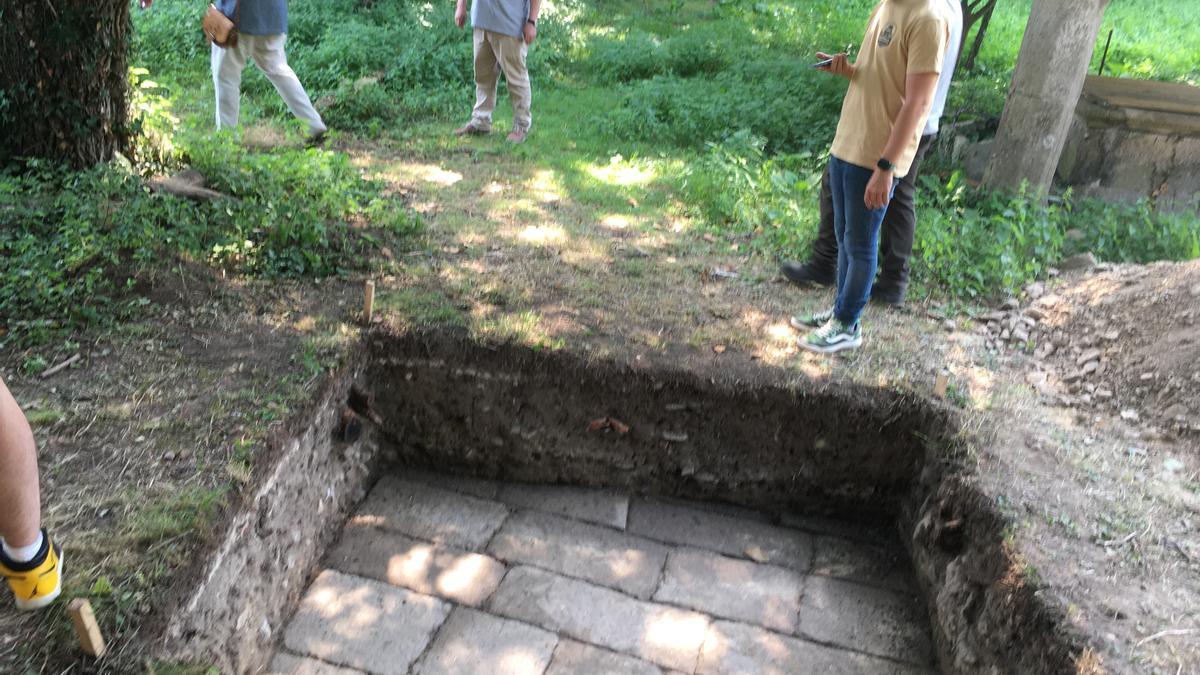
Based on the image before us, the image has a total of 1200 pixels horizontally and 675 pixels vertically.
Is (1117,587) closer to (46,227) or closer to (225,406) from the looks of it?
(225,406)

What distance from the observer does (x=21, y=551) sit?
8.03 ft

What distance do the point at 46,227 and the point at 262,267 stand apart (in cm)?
102

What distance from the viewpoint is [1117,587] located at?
9.46 ft

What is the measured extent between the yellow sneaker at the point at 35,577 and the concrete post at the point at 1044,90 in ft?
18.8

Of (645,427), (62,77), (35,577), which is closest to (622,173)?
(645,427)

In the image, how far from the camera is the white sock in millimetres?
2439

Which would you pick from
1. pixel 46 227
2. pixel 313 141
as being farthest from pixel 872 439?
pixel 313 141

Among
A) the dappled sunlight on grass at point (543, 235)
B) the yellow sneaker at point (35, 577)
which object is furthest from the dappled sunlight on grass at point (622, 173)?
the yellow sneaker at point (35, 577)

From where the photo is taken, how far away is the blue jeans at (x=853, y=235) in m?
3.86

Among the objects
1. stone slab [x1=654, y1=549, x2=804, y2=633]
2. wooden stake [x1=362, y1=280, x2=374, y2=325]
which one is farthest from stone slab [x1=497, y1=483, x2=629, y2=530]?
wooden stake [x1=362, y1=280, x2=374, y2=325]

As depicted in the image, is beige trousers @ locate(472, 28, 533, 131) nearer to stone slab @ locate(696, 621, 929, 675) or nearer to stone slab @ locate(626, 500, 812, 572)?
stone slab @ locate(626, 500, 812, 572)

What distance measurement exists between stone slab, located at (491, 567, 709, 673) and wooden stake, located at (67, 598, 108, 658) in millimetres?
1473

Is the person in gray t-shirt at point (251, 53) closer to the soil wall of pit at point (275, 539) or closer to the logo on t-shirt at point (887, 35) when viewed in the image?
the soil wall of pit at point (275, 539)

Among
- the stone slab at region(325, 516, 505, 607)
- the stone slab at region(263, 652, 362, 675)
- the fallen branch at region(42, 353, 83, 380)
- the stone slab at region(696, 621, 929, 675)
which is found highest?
the fallen branch at region(42, 353, 83, 380)
